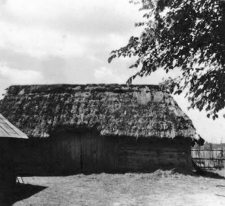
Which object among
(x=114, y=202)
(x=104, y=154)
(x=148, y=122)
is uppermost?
(x=148, y=122)

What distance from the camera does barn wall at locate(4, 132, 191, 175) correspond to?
62.4ft

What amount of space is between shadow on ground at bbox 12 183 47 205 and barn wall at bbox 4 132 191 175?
5.05 metres

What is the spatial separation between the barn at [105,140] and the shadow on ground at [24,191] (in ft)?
16.8

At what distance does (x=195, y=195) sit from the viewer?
12.9 m

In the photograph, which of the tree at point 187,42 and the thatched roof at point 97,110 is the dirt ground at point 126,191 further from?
the tree at point 187,42

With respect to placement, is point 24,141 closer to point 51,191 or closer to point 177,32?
point 51,191

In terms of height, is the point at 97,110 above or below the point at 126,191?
above

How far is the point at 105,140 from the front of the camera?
19.2 meters

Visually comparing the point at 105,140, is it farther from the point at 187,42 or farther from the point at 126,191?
the point at 187,42

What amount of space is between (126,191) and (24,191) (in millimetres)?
3711

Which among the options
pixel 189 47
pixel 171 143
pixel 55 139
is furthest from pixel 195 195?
pixel 55 139

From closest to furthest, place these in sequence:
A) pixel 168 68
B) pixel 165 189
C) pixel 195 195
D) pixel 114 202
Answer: pixel 168 68 < pixel 114 202 < pixel 195 195 < pixel 165 189

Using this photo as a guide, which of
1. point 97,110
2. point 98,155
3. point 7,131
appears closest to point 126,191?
point 7,131

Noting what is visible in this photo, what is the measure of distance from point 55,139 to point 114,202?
8.35 metres
